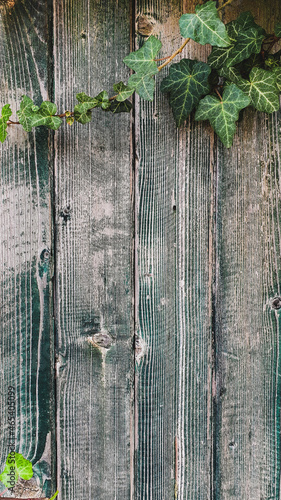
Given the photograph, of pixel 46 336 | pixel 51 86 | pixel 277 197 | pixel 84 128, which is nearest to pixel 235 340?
pixel 277 197

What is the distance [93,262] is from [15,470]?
55 cm

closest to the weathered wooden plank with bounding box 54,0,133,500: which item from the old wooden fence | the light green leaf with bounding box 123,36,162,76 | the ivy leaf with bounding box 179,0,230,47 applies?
the old wooden fence

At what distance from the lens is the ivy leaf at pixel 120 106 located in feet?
3.22

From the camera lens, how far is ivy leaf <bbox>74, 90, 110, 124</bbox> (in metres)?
0.96

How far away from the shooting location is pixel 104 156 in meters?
1.05

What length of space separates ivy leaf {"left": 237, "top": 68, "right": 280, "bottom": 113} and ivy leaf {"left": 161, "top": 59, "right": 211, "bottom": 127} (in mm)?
88

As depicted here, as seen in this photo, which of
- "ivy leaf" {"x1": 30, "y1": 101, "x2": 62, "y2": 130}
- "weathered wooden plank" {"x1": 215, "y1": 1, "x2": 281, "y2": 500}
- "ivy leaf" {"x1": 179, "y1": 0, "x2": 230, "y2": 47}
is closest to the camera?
"ivy leaf" {"x1": 179, "y1": 0, "x2": 230, "y2": 47}

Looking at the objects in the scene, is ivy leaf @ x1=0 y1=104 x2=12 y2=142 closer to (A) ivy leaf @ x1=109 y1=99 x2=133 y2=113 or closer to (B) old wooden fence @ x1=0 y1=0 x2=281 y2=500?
(B) old wooden fence @ x1=0 y1=0 x2=281 y2=500

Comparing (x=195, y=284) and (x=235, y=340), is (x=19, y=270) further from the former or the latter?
(x=235, y=340)

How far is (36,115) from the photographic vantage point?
3.15 feet

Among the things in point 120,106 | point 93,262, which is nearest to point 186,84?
point 120,106

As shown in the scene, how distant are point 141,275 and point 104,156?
314 mm

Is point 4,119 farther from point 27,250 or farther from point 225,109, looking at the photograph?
point 225,109

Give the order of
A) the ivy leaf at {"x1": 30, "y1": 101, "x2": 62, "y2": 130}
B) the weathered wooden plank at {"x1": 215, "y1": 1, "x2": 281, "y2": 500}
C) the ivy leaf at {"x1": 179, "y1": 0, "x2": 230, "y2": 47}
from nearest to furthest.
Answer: the ivy leaf at {"x1": 179, "y1": 0, "x2": 230, "y2": 47} < the ivy leaf at {"x1": 30, "y1": 101, "x2": 62, "y2": 130} < the weathered wooden plank at {"x1": 215, "y1": 1, "x2": 281, "y2": 500}
